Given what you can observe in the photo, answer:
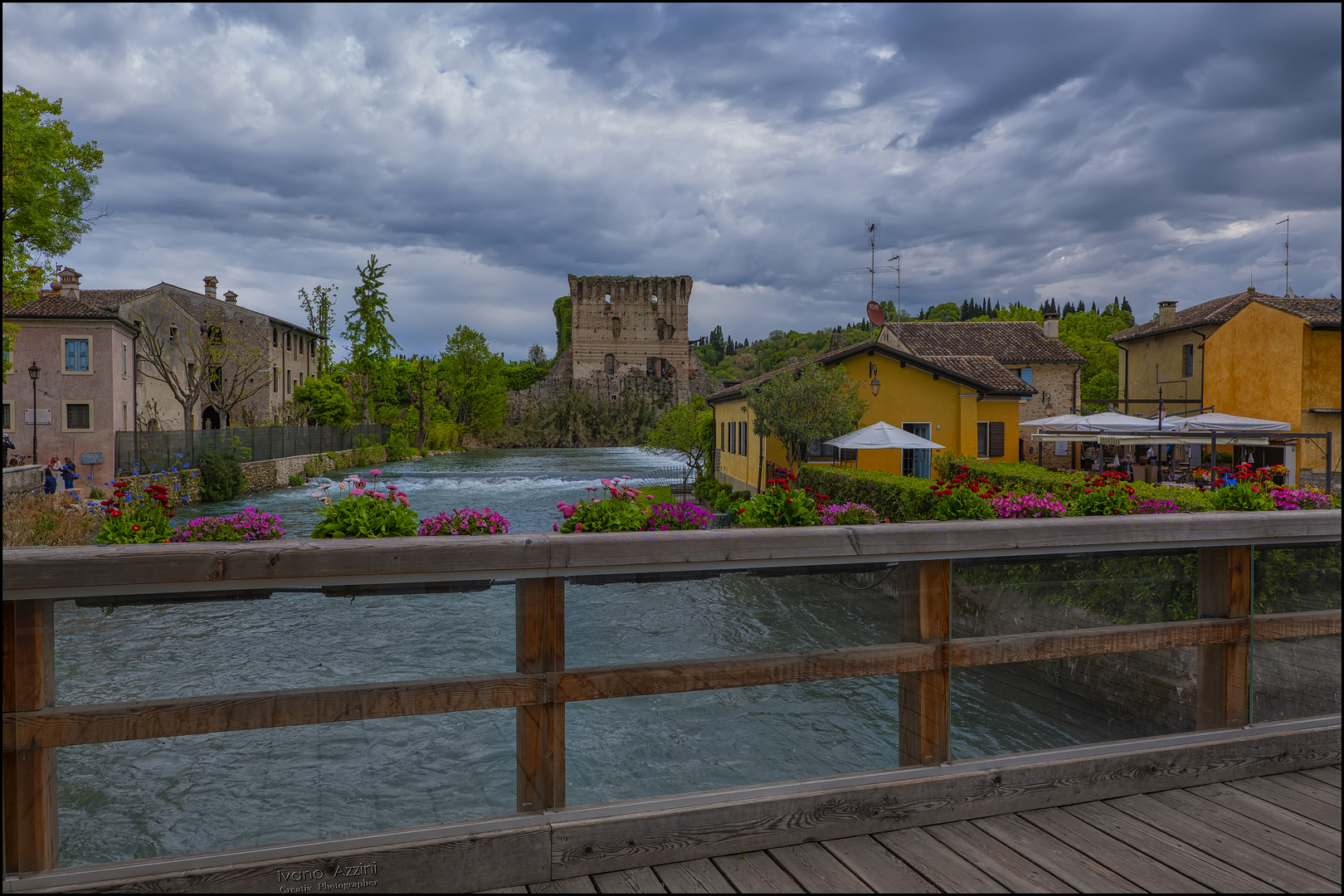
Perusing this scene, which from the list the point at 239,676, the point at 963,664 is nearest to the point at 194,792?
the point at 239,676

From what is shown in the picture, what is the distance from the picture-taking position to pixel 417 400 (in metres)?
53.9

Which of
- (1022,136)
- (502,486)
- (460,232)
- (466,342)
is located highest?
(466,342)

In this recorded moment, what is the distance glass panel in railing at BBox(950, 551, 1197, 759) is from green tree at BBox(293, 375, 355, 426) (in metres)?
43.7

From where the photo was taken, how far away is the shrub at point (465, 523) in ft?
13.7

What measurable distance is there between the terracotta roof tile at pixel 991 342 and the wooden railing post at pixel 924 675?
30.0 meters

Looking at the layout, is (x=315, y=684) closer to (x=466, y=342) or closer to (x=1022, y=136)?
(x=1022, y=136)

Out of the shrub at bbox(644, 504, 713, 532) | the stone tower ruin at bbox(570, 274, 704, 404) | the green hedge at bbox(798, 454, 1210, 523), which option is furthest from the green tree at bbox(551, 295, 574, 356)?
the shrub at bbox(644, 504, 713, 532)

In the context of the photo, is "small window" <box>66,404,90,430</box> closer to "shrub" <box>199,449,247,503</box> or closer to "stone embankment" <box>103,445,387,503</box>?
"stone embankment" <box>103,445,387,503</box>

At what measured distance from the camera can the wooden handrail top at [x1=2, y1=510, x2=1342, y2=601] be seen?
1.96 meters

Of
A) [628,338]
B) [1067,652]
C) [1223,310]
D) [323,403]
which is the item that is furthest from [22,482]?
[628,338]

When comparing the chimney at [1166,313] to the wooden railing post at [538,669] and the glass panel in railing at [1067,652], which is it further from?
the wooden railing post at [538,669]

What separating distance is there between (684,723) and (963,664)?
94 centimetres

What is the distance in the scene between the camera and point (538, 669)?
7.44ft

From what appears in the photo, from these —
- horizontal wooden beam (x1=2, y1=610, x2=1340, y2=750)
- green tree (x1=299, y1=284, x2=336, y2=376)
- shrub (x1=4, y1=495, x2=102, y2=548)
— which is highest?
green tree (x1=299, y1=284, x2=336, y2=376)
